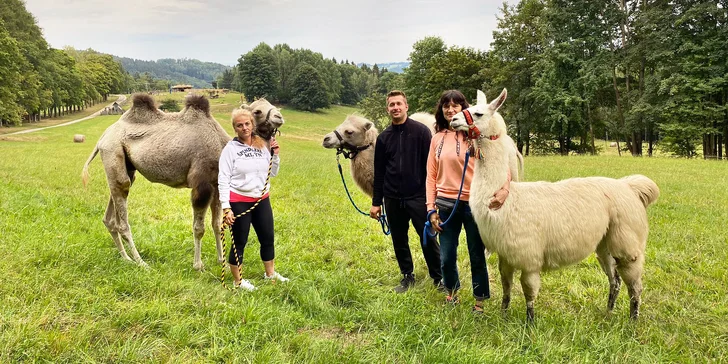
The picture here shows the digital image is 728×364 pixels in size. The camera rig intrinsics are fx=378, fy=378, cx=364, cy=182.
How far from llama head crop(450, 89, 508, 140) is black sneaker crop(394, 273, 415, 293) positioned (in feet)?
6.67

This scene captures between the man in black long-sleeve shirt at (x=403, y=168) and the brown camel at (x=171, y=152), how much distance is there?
1.40 meters

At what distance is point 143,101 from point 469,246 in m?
4.56

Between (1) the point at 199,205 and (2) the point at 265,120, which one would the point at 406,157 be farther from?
(1) the point at 199,205

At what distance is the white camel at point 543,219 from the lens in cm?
327

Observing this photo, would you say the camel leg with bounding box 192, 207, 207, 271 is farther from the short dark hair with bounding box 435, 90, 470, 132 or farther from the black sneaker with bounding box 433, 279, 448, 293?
the short dark hair with bounding box 435, 90, 470, 132

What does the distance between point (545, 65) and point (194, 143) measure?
2782 centimetres

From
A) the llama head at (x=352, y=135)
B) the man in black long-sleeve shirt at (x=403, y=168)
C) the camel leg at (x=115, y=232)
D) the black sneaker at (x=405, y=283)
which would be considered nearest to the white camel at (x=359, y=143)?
the llama head at (x=352, y=135)

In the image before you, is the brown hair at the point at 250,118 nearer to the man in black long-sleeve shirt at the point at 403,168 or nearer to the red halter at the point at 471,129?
the man in black long-sleeve shirt at the point at 403,168

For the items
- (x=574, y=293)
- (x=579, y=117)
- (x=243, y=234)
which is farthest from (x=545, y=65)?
(x=243, y=234)

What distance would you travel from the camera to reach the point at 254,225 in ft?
13.9

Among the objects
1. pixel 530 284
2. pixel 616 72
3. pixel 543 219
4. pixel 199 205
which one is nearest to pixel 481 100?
pixel 543 219

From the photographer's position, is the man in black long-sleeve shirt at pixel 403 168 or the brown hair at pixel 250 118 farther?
the man in black long-sleeve shirt at pixel 403 168

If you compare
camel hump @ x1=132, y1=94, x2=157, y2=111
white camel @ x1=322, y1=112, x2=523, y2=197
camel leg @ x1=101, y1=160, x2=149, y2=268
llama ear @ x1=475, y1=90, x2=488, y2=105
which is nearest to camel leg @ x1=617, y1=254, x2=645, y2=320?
white camel @ x1=322, y1=112, x2=523, y2=197

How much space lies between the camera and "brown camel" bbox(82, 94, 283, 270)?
15.3 feet
